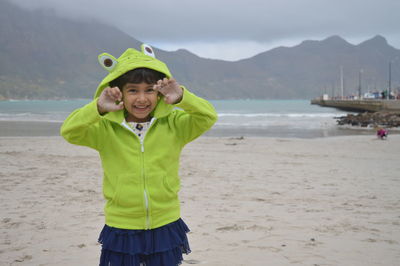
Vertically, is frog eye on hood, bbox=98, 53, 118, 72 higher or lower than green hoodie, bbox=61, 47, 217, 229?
higher

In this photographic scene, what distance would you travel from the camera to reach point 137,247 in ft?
7.14

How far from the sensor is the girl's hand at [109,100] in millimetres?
2146

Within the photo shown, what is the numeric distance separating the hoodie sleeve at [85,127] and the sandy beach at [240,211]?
69.8 inches

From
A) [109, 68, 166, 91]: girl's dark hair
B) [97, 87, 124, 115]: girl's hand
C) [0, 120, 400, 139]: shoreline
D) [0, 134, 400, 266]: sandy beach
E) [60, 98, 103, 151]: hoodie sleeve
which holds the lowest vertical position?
[0, 134, 400, 266]: sandy beach

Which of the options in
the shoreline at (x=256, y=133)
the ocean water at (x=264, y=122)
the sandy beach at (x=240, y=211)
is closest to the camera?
the sandy beach at (x=240, y=211)

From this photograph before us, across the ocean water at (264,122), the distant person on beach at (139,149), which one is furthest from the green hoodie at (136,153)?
the ocean water at (264,122)

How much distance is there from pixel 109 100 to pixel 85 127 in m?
0.18

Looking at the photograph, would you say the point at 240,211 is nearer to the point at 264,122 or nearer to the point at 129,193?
the point at 129,193

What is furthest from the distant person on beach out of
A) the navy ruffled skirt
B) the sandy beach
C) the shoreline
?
the shoreline

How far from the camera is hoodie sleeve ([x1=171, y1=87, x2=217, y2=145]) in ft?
7.17

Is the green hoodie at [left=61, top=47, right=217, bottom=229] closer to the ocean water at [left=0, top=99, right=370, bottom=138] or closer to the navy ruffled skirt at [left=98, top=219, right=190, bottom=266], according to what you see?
the navy ruffled skirt at [left=98, top=219, right=190, bottom=266]

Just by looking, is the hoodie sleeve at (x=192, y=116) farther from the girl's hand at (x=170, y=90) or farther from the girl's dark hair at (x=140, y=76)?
the girl's dark hair at (x=140, y=76)

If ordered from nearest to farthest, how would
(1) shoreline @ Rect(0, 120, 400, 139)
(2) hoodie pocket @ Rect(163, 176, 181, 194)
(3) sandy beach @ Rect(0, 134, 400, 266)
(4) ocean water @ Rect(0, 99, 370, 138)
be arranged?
1. (2) hoodie pocket @ Rect(163, 176, 181, 194)
2. (3) sandy beach @ Rect(0, 134, 400, 266)
3. (1) shoreline @ Rect(0, 120, 400, 139)
4. (4) ocean water @ Rect(0, 99, 370, 138)

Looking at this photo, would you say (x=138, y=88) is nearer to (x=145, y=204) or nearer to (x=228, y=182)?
(x=145, y=204)
